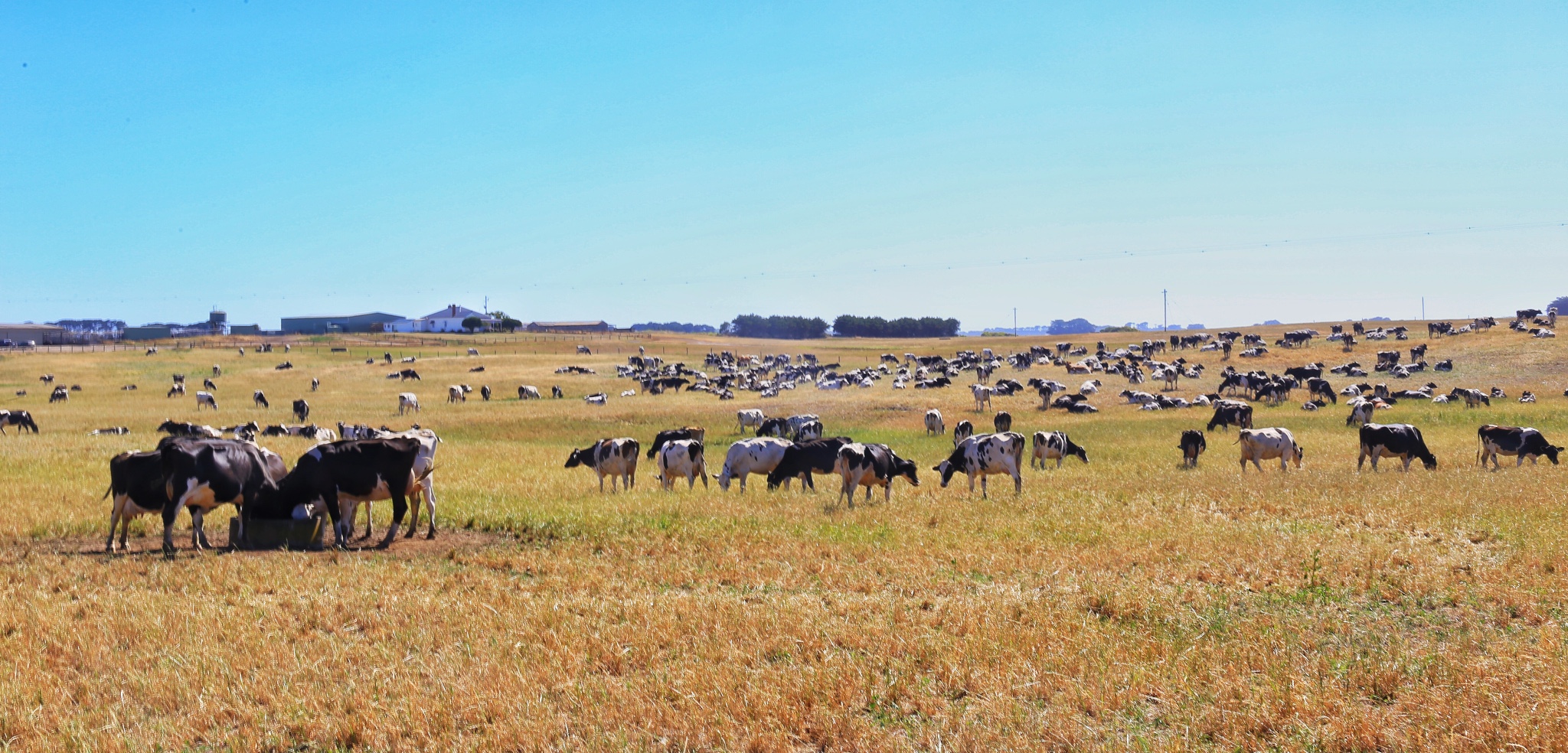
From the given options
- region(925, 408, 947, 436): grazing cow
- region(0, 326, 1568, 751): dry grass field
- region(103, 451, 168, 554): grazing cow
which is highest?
region(103, 451, 168, 554): grazing cow

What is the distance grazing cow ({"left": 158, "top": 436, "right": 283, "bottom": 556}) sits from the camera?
13977mm

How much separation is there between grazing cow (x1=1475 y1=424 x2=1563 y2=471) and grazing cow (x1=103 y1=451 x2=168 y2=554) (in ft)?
97.0

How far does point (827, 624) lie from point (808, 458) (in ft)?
39.7

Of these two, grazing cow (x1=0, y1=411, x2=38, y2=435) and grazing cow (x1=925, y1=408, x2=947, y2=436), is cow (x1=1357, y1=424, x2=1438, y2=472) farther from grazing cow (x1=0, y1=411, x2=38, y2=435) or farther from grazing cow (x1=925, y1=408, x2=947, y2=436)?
grazing cow (x1=0, y1=411, x2=38, y2=435)

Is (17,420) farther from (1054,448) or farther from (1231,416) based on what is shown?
→ (1231,416)

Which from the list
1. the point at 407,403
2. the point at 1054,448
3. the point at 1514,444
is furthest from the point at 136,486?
the point at 407,403

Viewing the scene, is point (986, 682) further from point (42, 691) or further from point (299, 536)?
point (299, 536)

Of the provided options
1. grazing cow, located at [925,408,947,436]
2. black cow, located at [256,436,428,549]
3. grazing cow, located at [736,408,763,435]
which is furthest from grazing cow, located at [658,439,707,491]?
grazing cow, located at [736,408,763,435]

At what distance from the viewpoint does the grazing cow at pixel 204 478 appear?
13977mm

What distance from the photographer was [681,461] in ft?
77.2

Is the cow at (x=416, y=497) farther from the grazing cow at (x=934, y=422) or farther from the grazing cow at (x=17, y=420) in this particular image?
the grazing cow at (x=17, y=420)

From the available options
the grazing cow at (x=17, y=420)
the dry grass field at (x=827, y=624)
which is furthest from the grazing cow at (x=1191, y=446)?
the grazing cow at (x=17, y=420)

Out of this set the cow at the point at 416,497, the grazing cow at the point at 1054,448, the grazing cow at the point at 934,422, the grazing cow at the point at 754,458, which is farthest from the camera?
the grazing cow at the point at 934,422

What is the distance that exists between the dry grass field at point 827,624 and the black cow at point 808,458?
74cm
